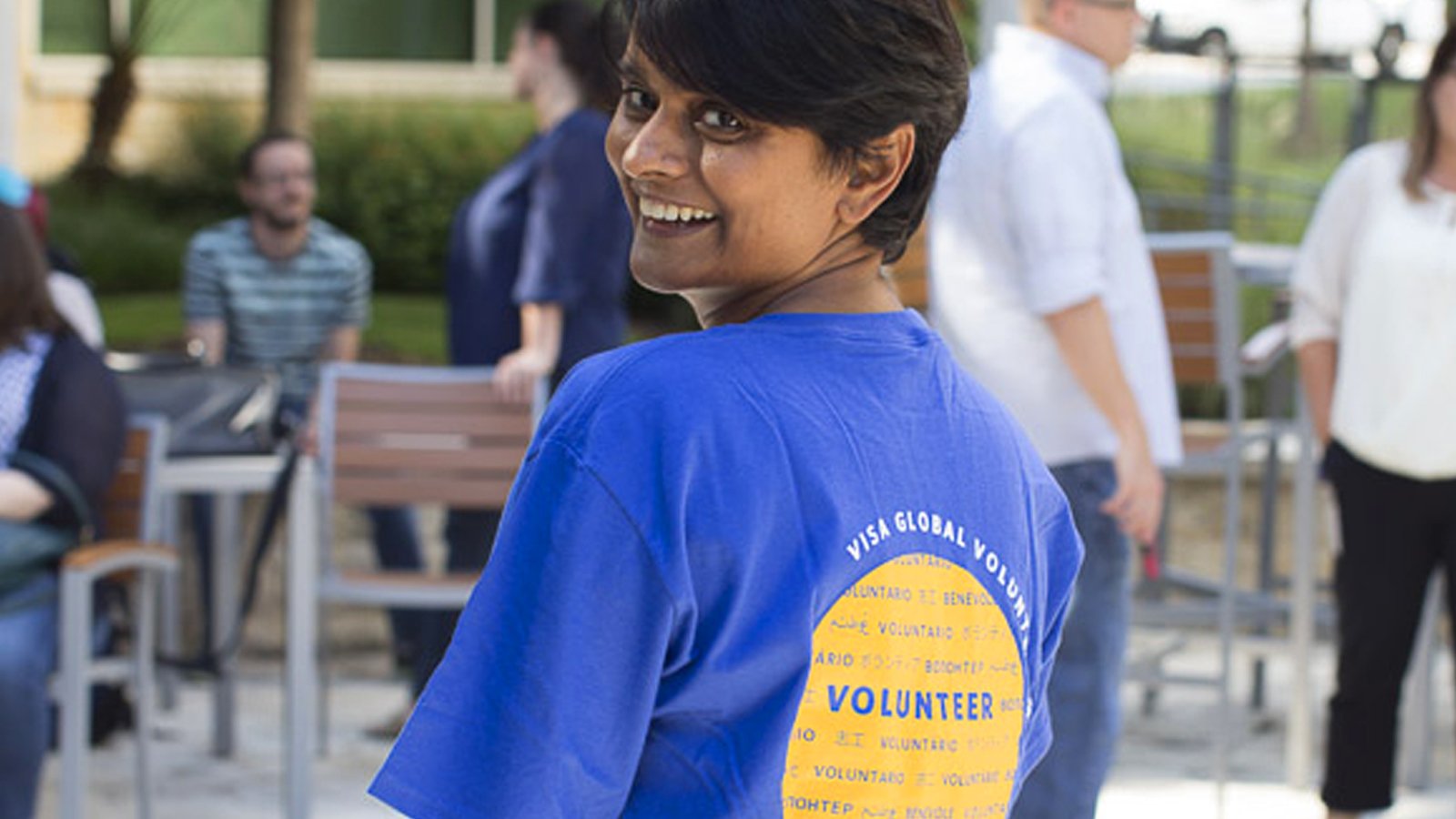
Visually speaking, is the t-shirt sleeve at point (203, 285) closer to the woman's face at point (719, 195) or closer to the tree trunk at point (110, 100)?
the woman's face at point (719, 195)

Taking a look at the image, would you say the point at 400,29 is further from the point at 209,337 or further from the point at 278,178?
the point at 209,337

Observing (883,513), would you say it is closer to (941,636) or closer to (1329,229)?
(941,636)

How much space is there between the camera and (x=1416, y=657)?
20.0 feet

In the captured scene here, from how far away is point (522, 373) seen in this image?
5816 millimetres

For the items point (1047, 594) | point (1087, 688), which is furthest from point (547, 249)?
point (1047, 594)

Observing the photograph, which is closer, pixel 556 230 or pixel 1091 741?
pixel 1091 741

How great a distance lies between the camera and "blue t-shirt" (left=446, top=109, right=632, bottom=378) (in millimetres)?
5840

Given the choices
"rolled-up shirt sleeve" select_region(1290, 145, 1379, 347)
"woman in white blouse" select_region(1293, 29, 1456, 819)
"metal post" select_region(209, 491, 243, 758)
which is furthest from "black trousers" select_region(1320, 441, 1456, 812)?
"metal post" select_region(209, 491, 243, 758)

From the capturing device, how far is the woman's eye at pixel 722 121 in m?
1.49

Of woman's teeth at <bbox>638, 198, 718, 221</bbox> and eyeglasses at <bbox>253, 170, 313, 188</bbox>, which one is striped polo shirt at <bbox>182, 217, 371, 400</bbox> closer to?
eyeglasses at <bbox>253, 170, 313, 188</bbox>

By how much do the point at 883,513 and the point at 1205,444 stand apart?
4.65m

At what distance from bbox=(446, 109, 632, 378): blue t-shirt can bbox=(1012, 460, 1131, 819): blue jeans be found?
243cm

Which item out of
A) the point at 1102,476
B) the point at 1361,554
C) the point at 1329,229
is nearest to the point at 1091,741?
the point at 1102,476

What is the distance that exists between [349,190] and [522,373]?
430 inches
